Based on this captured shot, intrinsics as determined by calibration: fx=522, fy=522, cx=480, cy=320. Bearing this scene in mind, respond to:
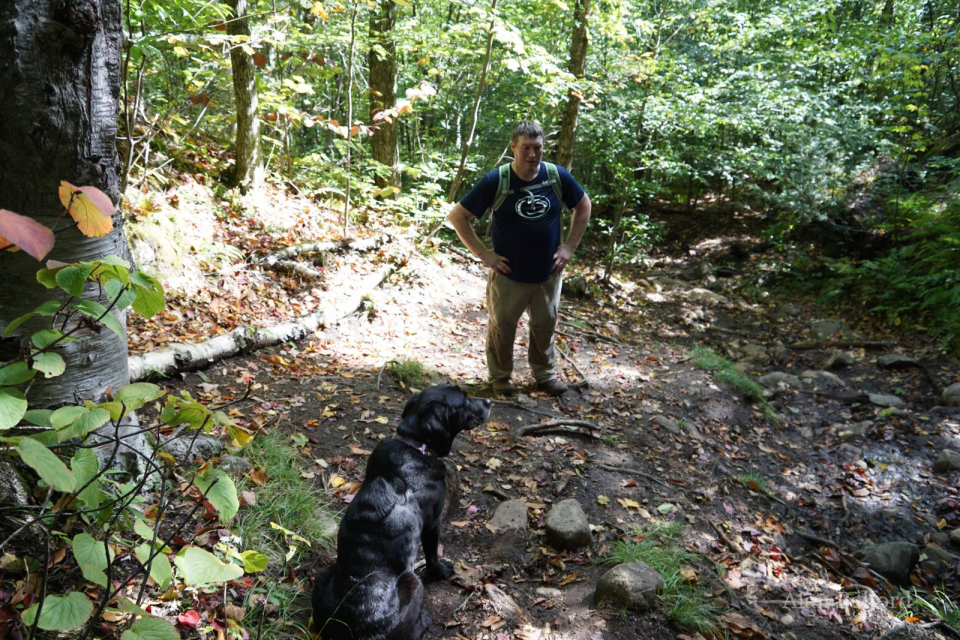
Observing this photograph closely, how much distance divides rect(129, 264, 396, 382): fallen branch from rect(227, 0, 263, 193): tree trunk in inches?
107

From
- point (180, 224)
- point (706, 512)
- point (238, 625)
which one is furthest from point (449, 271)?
point (238, 625)

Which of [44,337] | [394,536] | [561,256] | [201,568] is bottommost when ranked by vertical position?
[394,536]

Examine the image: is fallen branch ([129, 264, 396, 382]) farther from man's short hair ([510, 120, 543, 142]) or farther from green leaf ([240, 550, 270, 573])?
man's short hair ([510, 120, 543, 142])

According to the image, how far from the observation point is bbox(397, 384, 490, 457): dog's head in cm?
303

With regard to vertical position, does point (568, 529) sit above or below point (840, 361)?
above

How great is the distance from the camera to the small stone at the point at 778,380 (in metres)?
7.71

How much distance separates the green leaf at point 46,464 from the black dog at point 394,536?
1.63 meters

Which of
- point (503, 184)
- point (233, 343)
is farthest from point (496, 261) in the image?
point (233, 343)

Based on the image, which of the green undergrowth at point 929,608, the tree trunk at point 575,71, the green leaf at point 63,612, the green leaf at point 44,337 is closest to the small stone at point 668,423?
the green undergrowth at point 929,608

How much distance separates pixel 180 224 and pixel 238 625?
5.34m

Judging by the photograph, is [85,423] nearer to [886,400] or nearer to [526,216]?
[526,216]

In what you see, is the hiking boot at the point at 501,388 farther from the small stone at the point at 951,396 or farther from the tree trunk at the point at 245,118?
the small stone at the point at 951,396

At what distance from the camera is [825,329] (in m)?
9.59

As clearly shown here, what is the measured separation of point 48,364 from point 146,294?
0.97 ft
